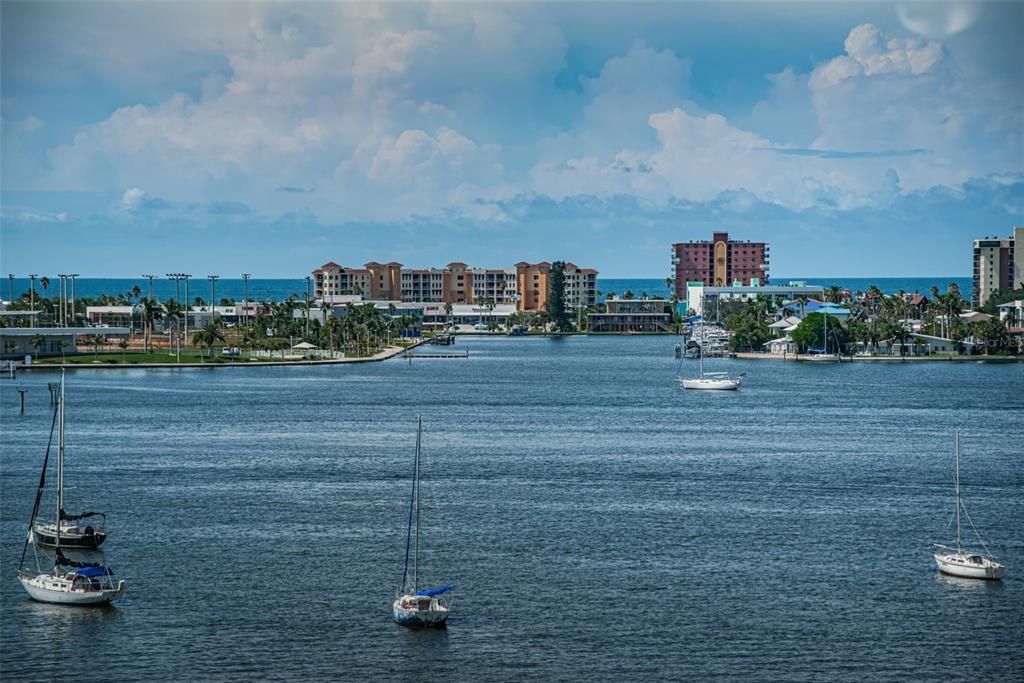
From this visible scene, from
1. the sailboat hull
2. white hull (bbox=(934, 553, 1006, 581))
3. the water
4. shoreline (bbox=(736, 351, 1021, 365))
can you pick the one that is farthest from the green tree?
the sailboat hull

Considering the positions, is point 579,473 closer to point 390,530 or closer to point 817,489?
point 817,489

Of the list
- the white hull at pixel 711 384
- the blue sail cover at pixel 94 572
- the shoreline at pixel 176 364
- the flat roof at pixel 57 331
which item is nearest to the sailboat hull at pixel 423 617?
the blue sail cover at pixel 94 572

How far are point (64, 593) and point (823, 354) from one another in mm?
Answer: 145639

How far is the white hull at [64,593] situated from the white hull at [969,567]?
28.5 m

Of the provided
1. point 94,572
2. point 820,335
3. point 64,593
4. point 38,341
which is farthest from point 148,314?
point 64,593

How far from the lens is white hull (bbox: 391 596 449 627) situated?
4412 centimetres

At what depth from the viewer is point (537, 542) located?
56000mm

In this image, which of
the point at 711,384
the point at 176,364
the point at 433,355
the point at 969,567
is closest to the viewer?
the point at 969,567

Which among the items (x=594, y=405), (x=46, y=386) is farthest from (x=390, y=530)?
(x=46, y=386)

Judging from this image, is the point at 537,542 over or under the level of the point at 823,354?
under

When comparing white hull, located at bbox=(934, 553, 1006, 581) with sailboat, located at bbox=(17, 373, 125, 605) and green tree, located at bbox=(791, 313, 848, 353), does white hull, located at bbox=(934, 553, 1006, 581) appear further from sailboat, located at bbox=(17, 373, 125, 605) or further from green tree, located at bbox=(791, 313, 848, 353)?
green tree, located at bbox=(791, 313, 848, 353)

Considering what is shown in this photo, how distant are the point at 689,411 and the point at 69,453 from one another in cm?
4979

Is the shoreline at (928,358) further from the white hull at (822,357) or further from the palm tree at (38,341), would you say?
the palm tree at (38,341)

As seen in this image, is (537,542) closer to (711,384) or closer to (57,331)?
(711,384)
